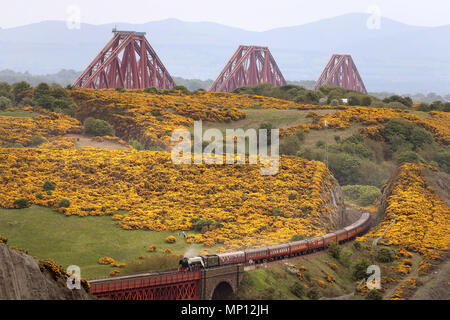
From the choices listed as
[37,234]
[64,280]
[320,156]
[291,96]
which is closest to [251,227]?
[37,234]

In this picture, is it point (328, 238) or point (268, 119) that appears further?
point (268, 119)

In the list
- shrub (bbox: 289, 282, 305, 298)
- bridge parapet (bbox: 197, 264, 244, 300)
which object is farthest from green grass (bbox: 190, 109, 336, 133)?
bridge parapet (bbox: 197, 264, 244, 300)

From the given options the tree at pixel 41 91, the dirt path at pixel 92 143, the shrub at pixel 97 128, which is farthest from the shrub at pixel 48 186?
the tree at pixel 41 91

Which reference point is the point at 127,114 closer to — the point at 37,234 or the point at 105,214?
the point at 105,214

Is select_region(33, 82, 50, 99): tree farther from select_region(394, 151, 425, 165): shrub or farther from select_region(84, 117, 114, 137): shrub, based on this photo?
select_region(394, 151, 425, 165): shrub

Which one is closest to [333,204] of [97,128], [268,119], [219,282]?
[219,282]

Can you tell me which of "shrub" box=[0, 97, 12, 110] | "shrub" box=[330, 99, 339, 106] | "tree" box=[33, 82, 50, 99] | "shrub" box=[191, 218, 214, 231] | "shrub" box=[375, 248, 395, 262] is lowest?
"shrub" box=[375, 248, 395, 262]

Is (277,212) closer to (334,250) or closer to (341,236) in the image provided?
(341,236)

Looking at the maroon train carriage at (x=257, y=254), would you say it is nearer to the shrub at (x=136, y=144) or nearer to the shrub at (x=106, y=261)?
the shrub at (x=106, y=261)
